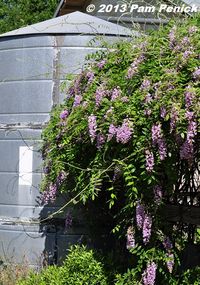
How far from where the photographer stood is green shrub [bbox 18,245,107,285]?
17.5 feet

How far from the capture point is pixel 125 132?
4.31 m

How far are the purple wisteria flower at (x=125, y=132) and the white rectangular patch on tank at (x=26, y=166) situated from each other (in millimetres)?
2668

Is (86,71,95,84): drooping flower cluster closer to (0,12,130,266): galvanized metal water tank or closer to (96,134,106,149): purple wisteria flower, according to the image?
(96,134,106,149): purple wisteria flower

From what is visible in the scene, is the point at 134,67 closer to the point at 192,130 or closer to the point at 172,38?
the point at 172,38

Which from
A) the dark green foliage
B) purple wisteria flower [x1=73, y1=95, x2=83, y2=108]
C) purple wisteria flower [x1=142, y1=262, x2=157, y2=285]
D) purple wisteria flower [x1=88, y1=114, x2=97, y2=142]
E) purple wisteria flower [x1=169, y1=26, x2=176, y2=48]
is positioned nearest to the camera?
purple wisteria flower [x1=169, y1=26, x2=176, y2=48]

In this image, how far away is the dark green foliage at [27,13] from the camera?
Answer: 2316 centimetres

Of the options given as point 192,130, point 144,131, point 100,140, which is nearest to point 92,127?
point 100,140

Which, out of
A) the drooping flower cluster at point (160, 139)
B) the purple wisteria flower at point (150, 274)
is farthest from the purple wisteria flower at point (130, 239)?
the drooping flower cluster at point (160, 139)

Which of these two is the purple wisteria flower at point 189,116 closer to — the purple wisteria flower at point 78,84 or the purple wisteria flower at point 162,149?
the purple wisteria flower at point 162,149

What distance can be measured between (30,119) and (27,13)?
1802 centimetres

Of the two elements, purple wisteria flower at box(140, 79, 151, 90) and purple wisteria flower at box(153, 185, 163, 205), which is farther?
purple wisteria flower at box(153, 185, 163, 205)

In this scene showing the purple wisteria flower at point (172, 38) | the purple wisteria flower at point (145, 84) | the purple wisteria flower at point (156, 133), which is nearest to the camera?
the purple wisteria flower at point (156, 133)

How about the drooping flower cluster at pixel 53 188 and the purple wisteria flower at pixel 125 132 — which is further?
the drooping flower cluster at pixel 53 188

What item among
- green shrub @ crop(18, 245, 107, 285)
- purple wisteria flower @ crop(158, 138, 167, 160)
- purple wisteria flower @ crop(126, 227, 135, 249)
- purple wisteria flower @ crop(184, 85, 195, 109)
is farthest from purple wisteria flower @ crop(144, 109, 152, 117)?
green shrub @ crop(18, 245, 107, 285)
